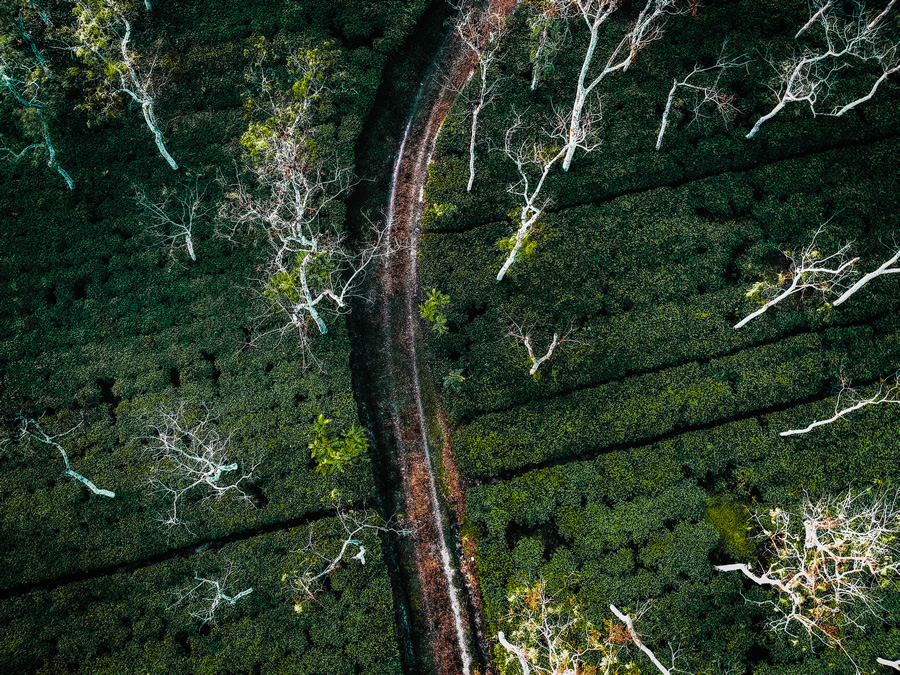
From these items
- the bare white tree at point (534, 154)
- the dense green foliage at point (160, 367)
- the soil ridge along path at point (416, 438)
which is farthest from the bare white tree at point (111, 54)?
the bare white tree at point (534, 154)

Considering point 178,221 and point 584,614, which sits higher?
point 178,221

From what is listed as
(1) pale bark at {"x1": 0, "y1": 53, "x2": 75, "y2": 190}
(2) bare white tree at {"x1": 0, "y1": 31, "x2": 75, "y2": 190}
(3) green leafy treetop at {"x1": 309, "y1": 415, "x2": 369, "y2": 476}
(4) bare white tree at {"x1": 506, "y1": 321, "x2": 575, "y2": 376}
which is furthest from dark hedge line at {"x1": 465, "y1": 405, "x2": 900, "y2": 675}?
(2) bare white tree at {"x1": 0, "y1": 31, "x2": 75, "y2": 190}

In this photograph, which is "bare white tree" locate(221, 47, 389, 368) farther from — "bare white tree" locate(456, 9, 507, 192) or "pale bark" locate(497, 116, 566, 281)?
"bare white tree" locate(456, 9, 507, 192)

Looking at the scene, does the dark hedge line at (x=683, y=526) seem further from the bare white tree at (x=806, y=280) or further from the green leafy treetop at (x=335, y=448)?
the bare white tree at (x=806, y=280)

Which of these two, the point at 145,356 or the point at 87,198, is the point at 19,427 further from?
the point at 87,198

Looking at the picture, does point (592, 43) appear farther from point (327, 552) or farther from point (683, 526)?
point (327, 552)

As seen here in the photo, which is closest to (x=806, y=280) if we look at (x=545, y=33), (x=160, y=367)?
(x=545, y=33)

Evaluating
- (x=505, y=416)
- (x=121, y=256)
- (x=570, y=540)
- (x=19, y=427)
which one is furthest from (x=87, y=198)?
(x=570, y=540)
